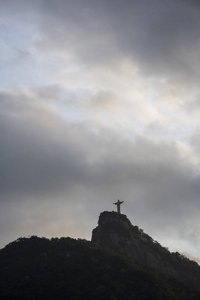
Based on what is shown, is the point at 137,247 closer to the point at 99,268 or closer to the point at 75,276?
the point at 99,268

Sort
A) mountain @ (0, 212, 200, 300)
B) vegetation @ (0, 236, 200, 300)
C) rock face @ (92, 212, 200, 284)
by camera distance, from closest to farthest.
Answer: vegetation @ (0, 236, 200, 300) → mountain @ (0, 212, 200, 300) → rock face @ (92, 212, 200, 284)

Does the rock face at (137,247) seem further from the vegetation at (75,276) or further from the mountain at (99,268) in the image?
the vegetation at (75,276)

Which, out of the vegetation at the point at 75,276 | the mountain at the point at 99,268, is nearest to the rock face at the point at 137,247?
the mountain at the point at 99,268

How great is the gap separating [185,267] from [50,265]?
62.4 meters

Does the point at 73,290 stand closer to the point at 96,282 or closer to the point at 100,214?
the point at 96,282

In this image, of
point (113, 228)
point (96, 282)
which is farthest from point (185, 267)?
point (96, 282)

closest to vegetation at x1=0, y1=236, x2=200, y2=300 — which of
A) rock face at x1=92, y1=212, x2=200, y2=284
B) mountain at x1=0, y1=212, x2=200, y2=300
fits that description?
mountain at x1=0, y1=212, x2=200, y2=300

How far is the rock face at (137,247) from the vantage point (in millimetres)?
159750

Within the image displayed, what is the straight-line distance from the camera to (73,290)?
372 ft

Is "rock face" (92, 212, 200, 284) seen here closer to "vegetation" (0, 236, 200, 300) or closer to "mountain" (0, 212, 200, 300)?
"mountain" (0, 212, 200, 300)

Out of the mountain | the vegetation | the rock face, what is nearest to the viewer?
the vegetation

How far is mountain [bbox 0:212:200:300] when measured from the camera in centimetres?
11262

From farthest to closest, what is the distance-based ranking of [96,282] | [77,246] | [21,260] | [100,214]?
[100,214] → [77,246] → [21,260] → [96,282]

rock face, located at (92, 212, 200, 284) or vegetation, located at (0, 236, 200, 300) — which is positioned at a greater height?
rock face, located at (92, 212, 200, 284)
